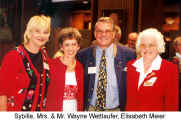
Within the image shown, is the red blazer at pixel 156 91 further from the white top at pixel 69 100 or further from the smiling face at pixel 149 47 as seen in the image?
the white top at pixel 69 100

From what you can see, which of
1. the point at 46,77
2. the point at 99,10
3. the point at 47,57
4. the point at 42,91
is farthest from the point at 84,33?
the point at 42,91

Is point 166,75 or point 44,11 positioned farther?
point 44,11

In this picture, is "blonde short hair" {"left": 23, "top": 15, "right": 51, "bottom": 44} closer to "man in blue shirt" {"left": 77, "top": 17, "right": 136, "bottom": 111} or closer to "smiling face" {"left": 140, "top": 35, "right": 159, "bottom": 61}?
"man in blue shirt" {"left": 77, "top": 17, "right": 136, "bottom": 111}

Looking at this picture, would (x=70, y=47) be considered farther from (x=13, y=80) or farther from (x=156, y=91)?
(x=156, y=91)

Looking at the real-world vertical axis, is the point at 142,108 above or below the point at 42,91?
below

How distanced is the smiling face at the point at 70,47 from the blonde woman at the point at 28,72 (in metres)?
0.18

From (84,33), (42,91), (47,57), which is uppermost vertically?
(84,33)

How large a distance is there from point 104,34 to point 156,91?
2.31 feet

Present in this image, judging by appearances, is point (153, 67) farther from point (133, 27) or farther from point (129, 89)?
point (133, 27)

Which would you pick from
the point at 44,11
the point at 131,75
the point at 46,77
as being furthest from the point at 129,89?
the point at 44,11

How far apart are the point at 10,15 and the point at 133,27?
123 centimetres

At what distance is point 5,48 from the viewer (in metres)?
1.92

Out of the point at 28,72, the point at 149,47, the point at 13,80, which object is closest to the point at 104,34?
the point at 149,47

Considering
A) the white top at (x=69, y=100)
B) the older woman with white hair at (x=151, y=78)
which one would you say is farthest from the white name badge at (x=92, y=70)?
the older woman with white hair at (x=151, y=78)
